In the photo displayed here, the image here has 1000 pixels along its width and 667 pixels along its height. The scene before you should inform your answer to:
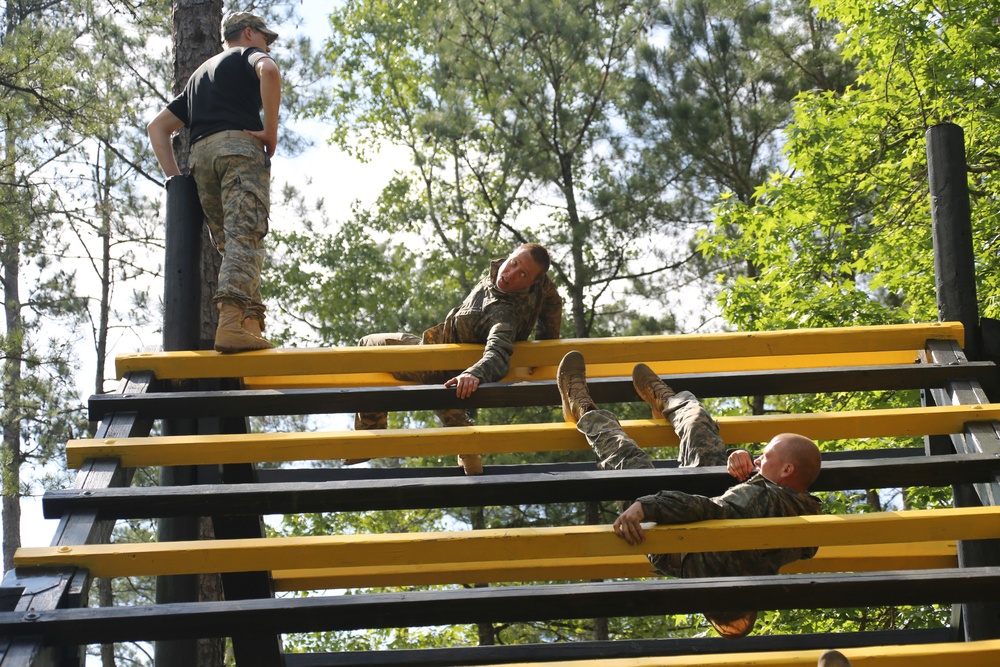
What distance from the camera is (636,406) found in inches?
736

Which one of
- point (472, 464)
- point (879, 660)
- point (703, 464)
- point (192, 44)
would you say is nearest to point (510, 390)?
point (703, 464)

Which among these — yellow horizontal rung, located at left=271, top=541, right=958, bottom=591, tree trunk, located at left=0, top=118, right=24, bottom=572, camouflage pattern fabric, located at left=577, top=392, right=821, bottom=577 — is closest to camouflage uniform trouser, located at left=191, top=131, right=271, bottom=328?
yellow horizontal rung, located at left=271, top=541, right=958, bottom=591

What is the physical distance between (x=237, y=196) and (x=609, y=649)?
2.94 metres

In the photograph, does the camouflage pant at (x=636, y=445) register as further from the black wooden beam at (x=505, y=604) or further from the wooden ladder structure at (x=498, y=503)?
the black wooden beam at (x=505, y=604)

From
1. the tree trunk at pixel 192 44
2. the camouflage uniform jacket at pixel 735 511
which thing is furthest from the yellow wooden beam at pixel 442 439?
the tree trunk at pixel 192 44

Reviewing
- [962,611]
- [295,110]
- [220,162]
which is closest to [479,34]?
[295,110]

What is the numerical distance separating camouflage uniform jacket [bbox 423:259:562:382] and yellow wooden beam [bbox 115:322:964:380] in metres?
0.15

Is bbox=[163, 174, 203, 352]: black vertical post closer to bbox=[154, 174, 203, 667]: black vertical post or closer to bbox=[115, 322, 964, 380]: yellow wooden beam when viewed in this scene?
bbox=[154, 174, 203, 667]: black vertical post

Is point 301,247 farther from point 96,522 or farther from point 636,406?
point 96,522

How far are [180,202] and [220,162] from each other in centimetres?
30

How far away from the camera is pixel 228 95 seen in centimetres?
605

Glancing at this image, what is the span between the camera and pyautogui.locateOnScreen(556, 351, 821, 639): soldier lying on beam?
3830mm

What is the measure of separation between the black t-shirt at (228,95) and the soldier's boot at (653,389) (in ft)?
8.37

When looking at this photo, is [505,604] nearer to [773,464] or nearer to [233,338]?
[773,464]
